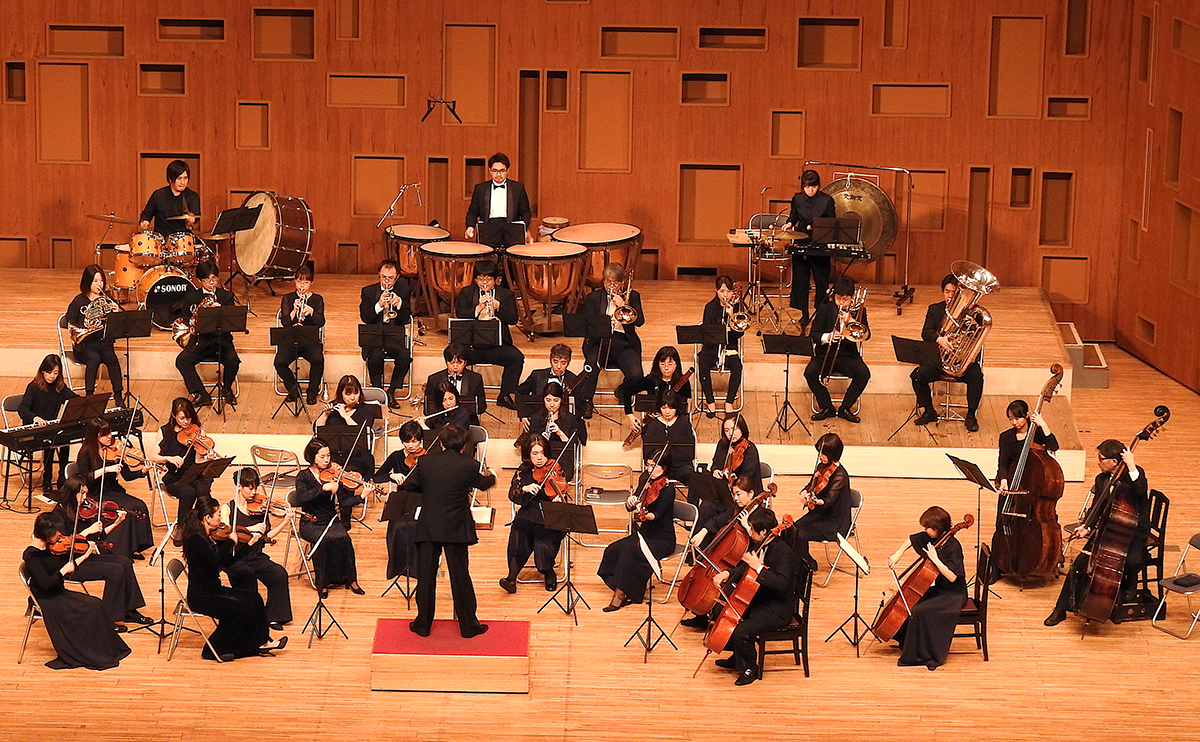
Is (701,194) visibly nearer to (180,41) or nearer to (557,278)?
(557,278)

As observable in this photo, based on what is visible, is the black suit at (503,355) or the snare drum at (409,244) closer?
the black suit at (503,355)

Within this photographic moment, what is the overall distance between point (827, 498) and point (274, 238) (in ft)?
18.9

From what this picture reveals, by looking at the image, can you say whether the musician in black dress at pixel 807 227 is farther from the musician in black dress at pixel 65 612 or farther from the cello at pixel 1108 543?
the musician in black dress at pixel 65 612

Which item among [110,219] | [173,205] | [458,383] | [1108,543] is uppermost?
[173,205]

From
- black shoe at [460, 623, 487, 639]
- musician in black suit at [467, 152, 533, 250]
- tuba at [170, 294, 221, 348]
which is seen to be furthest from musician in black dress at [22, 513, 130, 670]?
musician in black suit at [467, 152, 533, 250]

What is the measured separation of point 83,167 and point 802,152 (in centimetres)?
628

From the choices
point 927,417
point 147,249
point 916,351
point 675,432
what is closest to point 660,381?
point 675,432

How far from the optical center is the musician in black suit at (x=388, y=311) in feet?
40.2

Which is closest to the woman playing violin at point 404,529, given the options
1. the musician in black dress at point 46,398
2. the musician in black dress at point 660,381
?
the musician in black dress at point 660,381

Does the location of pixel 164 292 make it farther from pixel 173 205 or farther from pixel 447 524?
pixel 447 524

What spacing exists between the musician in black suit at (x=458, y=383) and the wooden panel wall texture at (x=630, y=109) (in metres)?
3.54

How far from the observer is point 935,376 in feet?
39.5

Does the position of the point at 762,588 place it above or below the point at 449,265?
below

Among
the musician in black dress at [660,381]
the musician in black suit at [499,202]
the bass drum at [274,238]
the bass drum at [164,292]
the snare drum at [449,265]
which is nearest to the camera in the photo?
the musician in black dress at [660,381]
